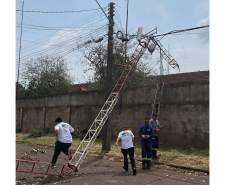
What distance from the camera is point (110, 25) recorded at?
16.5 m

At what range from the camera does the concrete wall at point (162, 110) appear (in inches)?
630

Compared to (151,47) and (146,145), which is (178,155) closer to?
(146,145)

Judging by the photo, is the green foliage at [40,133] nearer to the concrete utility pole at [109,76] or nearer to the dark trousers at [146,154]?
the concrete utility pole at [109,76]

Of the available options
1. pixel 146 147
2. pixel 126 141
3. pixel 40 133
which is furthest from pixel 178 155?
pixel 40 133

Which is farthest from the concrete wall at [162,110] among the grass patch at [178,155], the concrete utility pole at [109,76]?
the concrete utility pole at [109,76]

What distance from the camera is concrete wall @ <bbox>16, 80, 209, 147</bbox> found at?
16.0 meters

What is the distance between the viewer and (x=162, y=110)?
1777 cm

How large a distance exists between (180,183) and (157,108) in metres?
8.62

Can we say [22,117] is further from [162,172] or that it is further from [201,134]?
[162,172]

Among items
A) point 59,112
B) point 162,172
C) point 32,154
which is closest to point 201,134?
point 162,172

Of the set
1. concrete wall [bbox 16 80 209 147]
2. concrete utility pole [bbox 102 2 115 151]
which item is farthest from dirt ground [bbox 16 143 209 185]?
concrete wall [bbox 16 80 209 147]

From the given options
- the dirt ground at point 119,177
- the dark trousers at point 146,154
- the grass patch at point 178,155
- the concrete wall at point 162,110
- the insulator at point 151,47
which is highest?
the insulator at point 151,47

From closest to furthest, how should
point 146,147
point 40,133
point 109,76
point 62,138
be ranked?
point 62,138 → point 146,147 → point 109,76 → point 40,133
